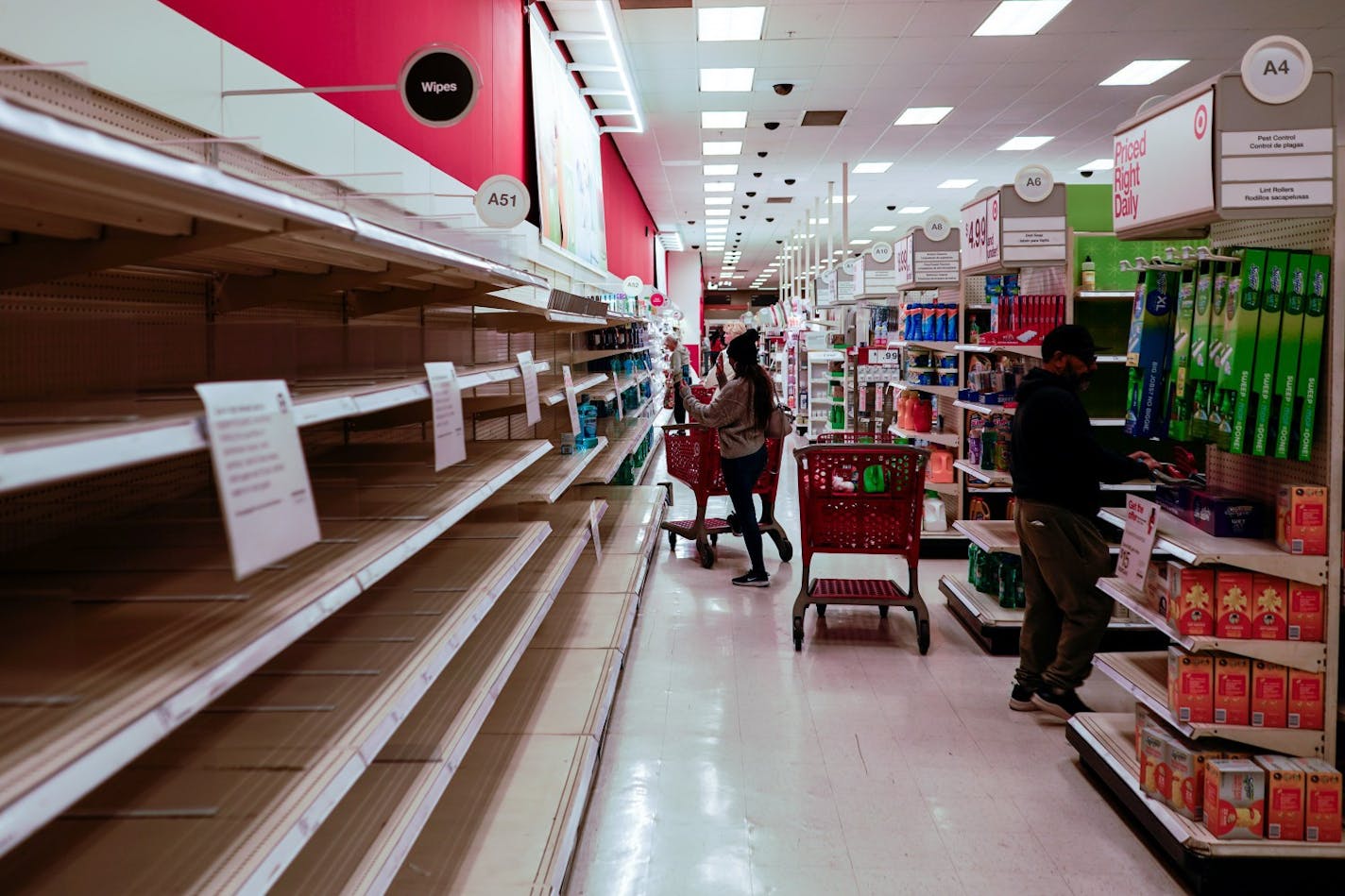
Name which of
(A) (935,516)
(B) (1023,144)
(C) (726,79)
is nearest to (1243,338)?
(A) (935,516)

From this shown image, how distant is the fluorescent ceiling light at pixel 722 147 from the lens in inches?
518

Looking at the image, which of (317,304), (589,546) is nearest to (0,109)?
(317,304)

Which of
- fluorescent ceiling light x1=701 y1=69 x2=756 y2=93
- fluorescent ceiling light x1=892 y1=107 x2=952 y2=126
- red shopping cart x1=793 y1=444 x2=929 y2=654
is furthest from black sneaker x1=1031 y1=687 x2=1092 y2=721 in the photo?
fluorescent ceiling light x1=892 y1=107 x2=952 y2=126

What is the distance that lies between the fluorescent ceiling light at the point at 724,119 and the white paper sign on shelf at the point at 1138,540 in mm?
9344

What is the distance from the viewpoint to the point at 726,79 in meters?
10.1

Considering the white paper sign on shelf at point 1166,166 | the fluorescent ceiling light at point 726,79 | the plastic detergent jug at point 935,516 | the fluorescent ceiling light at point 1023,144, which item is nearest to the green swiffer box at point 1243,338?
the white paper sign on shelf at point 1166,166

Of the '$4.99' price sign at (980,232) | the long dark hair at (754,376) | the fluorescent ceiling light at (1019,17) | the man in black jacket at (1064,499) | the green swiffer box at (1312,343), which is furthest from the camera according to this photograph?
the fluorescent ceiling light at (1019,17)

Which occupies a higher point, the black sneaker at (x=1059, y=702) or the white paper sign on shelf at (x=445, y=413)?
the white paper sign on shelf at (x=445, y=413)

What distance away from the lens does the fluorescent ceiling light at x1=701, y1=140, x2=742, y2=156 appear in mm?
13164

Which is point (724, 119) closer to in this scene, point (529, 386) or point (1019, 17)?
point (1019, 17)

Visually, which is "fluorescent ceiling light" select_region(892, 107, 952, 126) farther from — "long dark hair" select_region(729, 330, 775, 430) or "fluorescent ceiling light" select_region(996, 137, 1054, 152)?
"long dark hair" select_region(729, 330, 775, 430)

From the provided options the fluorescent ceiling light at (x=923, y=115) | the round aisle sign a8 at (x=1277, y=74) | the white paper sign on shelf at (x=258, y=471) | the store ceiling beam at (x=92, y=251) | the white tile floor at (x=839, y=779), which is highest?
the fluorescent ceiling light at (x=923, y=115)

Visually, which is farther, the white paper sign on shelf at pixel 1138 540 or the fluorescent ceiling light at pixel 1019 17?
the fluorescent ceiling light at pixel 1019 17

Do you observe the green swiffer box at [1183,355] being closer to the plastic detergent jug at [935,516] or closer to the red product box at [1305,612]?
the red product box at [1305,612]
